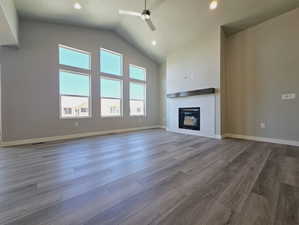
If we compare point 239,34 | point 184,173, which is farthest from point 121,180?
point 239,34

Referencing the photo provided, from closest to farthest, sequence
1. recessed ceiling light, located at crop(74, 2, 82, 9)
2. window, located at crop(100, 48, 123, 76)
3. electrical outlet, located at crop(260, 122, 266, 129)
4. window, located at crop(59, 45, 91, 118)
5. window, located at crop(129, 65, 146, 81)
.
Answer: recessed ceiling light, located at crop(74, 2, 82, 9)
electrical outlet, located at crop(260, 122, 266, 129)
window, located at crop(59, 45, 91, 118)
window, located at crop(100, 48, 123, 76)
window, located at crop(129, 65, 146, 81)

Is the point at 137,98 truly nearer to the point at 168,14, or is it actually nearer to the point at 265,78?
the point at 168,14

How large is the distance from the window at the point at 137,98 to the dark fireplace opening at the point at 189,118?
1975mm

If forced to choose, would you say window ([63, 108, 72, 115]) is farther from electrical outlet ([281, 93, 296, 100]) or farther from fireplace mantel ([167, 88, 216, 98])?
electrical outlet ([281, 93, 296, 100])

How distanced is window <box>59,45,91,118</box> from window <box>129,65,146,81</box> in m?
1.82

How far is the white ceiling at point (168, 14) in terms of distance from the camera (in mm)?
3436

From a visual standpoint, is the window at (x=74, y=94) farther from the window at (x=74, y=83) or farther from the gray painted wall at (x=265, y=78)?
the gray painted wall at (x=265, y=78)

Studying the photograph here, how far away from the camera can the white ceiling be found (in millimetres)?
3436

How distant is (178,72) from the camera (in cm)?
541

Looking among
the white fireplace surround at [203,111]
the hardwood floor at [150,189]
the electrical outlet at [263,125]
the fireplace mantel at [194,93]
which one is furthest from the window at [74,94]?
the electrical outlet at [263,125]

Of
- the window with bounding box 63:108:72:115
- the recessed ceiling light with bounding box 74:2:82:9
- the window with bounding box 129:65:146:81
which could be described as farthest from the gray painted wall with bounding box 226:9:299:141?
the window with bounding box 63:108:72:115

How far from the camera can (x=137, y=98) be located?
6.38 m

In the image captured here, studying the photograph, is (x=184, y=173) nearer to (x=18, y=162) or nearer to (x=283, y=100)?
(x=18, y=162)

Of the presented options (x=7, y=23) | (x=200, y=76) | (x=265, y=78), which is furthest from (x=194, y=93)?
(x=7, y=23)
